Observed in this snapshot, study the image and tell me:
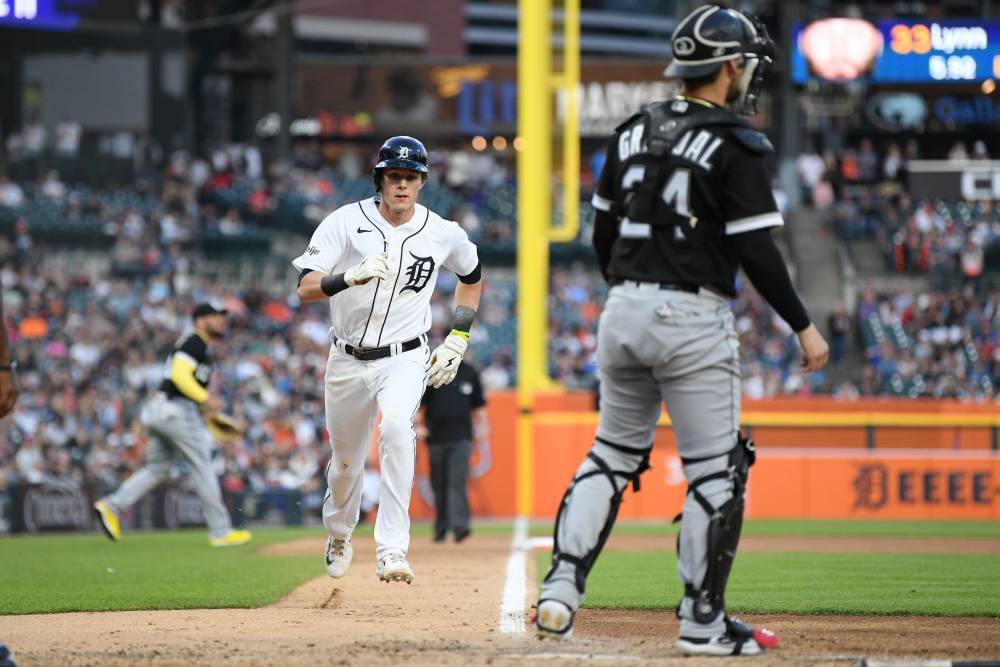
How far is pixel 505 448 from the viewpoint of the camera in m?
19.6

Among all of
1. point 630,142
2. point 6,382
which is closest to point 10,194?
point 6,382

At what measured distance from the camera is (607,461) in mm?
6043

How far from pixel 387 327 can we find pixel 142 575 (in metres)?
3.74

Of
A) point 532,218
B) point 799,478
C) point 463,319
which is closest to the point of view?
point 463,319

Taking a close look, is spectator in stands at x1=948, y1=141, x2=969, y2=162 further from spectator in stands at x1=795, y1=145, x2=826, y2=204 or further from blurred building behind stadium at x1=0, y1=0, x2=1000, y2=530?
spectator in stands at x1=795, y1=145, x2=826, y2=204

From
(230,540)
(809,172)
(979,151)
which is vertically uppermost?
(979,151)

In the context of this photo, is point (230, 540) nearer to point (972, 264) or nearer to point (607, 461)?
point (607, 461)

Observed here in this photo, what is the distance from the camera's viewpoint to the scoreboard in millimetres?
25844

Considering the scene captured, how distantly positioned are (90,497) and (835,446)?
9572mm

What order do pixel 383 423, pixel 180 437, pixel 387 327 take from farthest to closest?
pixel 180 437
pixel 387 327
pixel 383 423

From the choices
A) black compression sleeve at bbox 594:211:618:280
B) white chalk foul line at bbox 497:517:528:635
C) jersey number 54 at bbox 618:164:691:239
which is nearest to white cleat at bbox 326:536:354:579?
white chalk foul line at bbox 497:517:528:635

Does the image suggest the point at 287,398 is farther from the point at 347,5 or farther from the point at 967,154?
the point at 347,5

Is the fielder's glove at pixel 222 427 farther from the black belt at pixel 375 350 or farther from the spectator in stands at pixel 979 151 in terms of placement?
the spectator in stands at pixel 979 151

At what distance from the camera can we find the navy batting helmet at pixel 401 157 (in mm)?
7793
